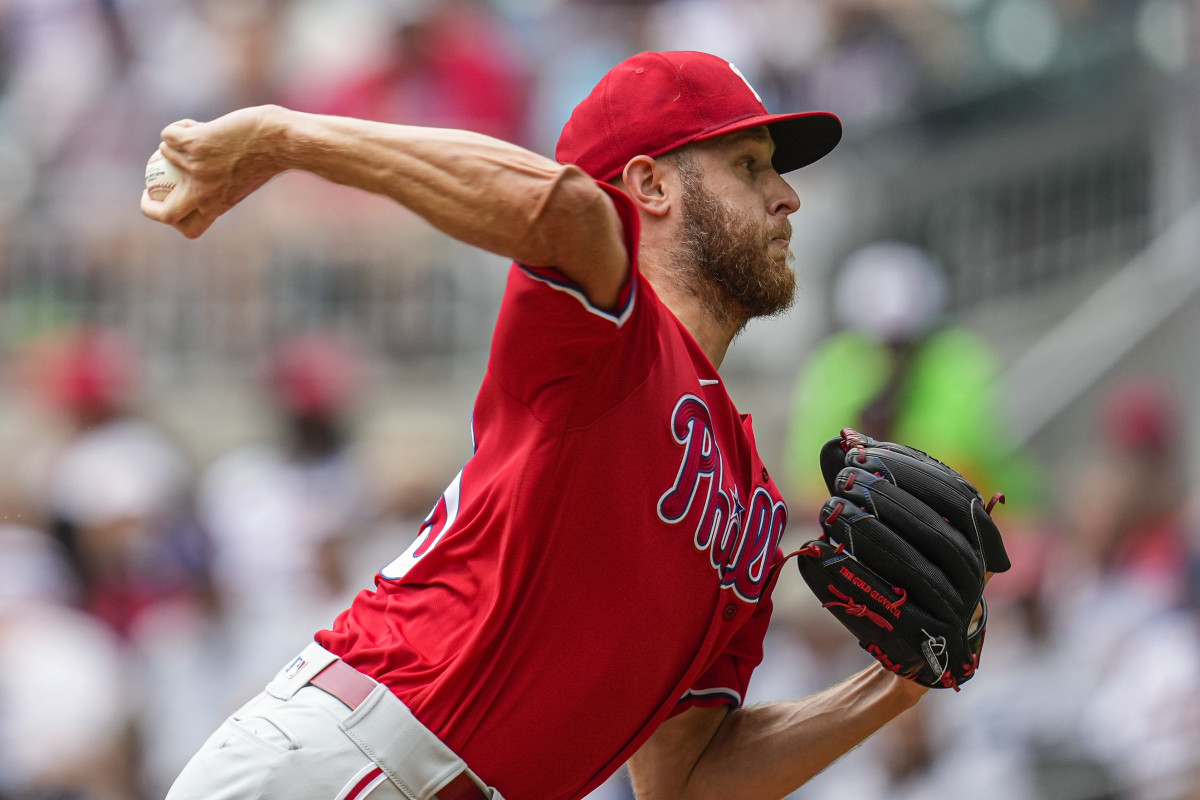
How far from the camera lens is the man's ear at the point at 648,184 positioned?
3.33 meters

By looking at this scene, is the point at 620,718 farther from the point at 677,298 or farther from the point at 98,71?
the point at 98,71

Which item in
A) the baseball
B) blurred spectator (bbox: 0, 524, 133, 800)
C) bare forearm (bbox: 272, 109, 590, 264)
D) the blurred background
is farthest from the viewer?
the blurred background

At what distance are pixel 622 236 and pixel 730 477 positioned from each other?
2.27 feet

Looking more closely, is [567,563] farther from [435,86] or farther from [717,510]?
[435,86]

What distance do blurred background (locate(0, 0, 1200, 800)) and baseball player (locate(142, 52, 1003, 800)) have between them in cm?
324

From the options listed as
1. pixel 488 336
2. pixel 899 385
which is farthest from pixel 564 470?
pixel 488 336

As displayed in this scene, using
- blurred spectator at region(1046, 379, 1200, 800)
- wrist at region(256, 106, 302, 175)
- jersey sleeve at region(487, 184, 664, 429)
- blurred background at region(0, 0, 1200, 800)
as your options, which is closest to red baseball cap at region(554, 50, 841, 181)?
jersey sleeve at region(487, 184, 664, 429)

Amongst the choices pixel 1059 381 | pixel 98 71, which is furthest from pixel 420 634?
pixel 98 71

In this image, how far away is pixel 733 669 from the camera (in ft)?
12.0

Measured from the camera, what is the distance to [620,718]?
3090 mm

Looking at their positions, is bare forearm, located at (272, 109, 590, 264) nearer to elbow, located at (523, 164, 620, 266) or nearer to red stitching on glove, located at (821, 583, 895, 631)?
elbow, located at (523, 164, 620, 266)

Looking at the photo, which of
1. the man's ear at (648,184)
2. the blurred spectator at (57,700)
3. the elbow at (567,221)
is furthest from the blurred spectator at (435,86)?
the elbow at (567,221)

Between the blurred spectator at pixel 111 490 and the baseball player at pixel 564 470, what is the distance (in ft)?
12.8

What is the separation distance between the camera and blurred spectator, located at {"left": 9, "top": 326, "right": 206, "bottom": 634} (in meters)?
6.87
